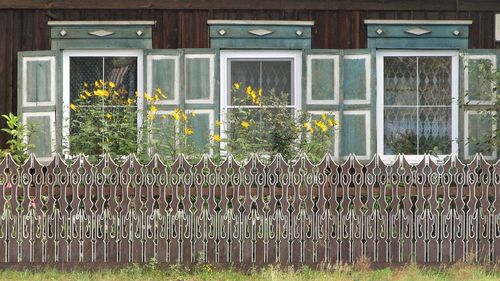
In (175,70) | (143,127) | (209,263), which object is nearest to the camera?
(209,263)

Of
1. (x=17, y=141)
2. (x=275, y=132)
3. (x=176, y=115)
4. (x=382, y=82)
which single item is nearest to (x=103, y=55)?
(x=17, y=141)

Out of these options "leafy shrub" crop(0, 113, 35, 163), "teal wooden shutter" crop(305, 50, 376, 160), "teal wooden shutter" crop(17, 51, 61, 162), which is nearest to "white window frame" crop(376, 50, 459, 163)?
"teal wooden shutter" crop(305, 50, 376, 160)

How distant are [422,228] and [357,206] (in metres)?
0.67

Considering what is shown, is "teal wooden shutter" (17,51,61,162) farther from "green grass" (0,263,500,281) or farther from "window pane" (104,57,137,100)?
"green grass" (0,263,500,281)

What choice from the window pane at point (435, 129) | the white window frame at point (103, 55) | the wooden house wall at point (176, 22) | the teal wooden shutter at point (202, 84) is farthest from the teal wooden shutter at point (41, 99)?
the window pane at point (435, 129)

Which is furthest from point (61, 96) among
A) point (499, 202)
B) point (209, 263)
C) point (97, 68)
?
point (499, 202)

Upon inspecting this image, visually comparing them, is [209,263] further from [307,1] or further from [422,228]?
[307,1]

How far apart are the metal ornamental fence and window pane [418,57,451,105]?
333 cm

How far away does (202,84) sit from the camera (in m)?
11.3

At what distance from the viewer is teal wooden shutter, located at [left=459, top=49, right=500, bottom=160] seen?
11.4 meters

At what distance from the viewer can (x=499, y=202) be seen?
852cm

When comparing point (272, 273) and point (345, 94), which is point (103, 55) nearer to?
point (345, 94)

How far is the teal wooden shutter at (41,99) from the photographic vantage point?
11.2 meters

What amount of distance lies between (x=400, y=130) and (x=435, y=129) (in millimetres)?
477
